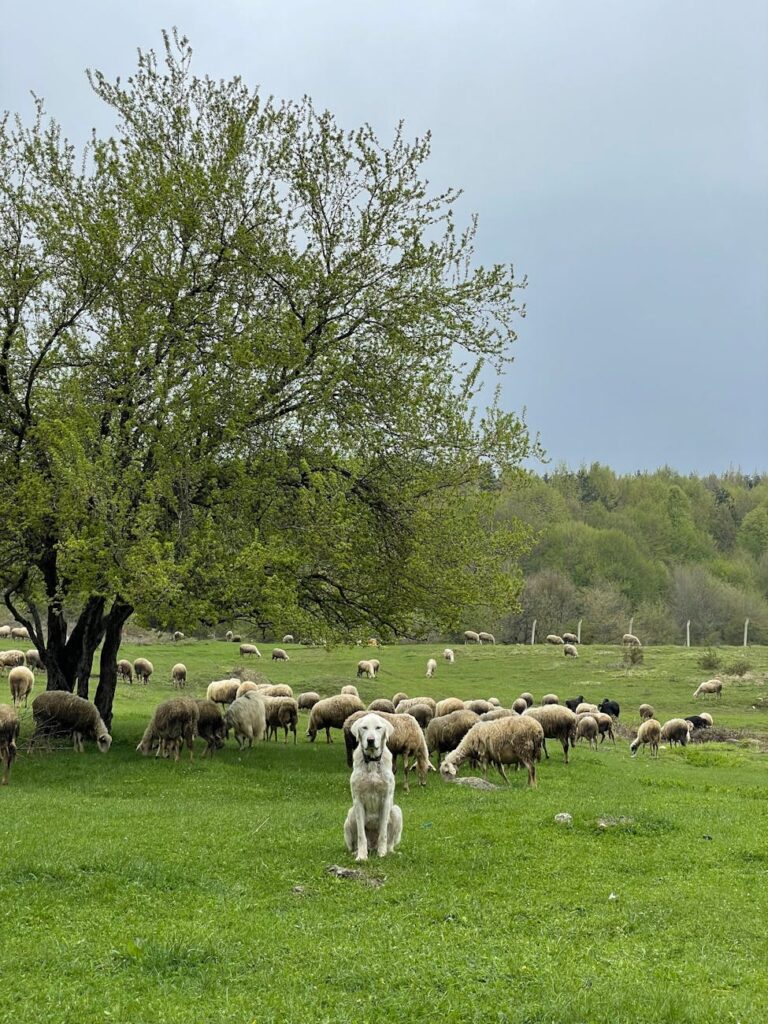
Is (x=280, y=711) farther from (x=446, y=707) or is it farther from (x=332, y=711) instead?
(x=446, y=707)

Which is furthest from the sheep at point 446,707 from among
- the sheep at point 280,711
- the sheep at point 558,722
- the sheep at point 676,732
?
the sheep at point 676,732

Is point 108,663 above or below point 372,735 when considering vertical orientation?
below

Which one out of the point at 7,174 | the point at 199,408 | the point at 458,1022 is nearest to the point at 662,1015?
the point at 458,1022

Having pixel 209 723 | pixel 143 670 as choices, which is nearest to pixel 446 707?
pixel 209 723

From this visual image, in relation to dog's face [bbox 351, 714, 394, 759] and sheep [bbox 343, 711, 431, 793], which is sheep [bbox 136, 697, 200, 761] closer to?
sheep [bbox 343, 711, 431, 793]

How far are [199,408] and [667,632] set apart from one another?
232 feet

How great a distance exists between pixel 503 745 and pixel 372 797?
23.8 feet

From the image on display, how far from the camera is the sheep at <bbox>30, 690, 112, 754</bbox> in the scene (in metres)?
20.8

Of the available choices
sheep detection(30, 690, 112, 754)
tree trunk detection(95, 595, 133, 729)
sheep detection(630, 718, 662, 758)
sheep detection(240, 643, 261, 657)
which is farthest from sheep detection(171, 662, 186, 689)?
sheep detection(630, 718, 662, 758)

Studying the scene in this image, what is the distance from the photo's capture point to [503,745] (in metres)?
17.8

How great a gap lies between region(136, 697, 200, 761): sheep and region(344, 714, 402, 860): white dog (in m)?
9.78

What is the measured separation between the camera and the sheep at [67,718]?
20797mm

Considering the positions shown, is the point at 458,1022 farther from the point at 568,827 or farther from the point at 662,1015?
the point at 568,827

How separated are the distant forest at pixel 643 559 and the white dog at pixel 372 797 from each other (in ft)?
148
